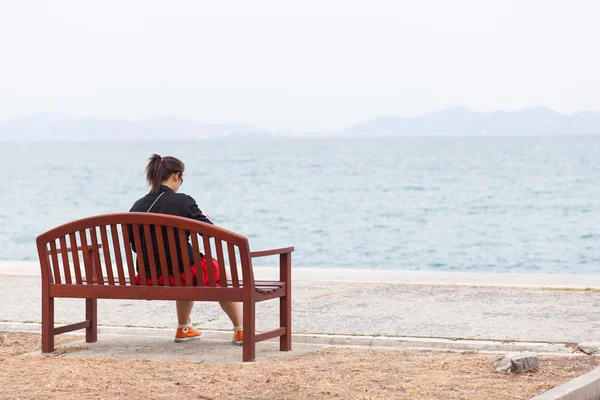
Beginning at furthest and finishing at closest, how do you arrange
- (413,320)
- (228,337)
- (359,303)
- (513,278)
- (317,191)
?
(317,191) < (513,278) < (359,303) < (413,320) < (228,337)

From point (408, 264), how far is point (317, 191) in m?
33.4

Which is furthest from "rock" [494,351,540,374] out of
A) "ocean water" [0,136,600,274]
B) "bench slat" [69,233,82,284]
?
"ocean water" [0,136,600,274]

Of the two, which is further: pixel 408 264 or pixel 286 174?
pixel 286 174

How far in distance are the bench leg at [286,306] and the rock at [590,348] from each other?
178 centimetres

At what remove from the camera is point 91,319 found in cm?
681

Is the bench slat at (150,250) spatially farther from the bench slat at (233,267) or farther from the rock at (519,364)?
the rock at (519,364)

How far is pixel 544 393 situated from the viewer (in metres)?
4.82

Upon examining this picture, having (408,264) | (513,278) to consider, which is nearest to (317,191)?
(408,264)

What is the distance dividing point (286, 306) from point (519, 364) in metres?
1.59

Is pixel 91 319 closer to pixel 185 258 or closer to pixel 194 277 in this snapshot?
pixel 194 277

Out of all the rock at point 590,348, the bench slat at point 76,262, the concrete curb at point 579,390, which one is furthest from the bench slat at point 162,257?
the rock at point 590,348

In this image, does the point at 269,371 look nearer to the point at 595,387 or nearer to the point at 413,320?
the point at 595,387

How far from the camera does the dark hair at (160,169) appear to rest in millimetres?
6507

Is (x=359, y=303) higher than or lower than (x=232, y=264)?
lower
